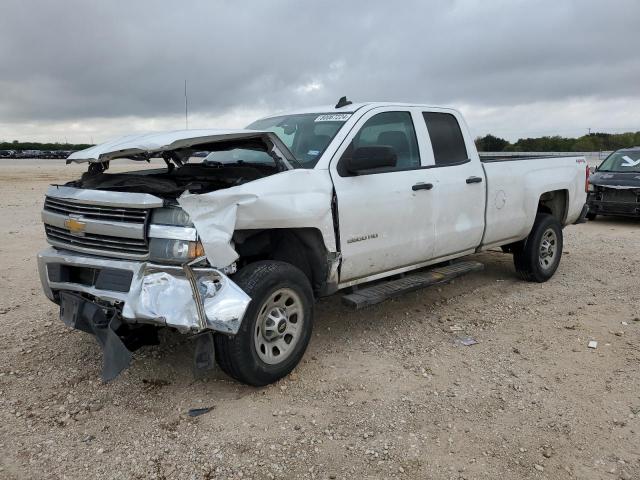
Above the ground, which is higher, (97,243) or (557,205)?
(97,243)

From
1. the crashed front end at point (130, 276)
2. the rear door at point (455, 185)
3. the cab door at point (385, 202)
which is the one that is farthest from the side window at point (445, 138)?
the crashed front end at point (130, 276)

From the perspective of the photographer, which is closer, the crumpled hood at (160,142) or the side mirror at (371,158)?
the crumpled hood at (160,142)

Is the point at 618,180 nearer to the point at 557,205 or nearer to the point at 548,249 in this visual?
the point at 557,205

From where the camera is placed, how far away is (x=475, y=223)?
18.6 feet

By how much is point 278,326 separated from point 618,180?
412 inches

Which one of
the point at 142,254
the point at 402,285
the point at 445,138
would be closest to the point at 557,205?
the point at 445,138

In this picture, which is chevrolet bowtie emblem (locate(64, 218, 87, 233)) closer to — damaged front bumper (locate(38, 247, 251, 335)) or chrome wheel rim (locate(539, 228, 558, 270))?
damaged front bumper (locate(38, 247, 251, 335))

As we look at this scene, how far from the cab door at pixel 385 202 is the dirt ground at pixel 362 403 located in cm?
74

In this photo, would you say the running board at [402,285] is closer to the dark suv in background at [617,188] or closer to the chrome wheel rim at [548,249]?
the chrome wheel rim at [548,249]

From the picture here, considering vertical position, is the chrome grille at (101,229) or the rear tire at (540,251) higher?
the chrome grille at (101,229)

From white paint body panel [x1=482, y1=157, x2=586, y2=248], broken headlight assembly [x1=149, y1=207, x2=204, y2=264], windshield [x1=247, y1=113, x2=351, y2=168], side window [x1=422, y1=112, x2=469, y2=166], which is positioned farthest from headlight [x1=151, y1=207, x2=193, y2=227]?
white paint body panel [x1=482, y1=157, x2=586, y2=248]

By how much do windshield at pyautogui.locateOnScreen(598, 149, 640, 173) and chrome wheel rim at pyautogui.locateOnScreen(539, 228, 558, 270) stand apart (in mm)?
6448

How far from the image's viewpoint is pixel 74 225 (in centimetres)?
387

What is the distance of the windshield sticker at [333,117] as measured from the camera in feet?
15.7
